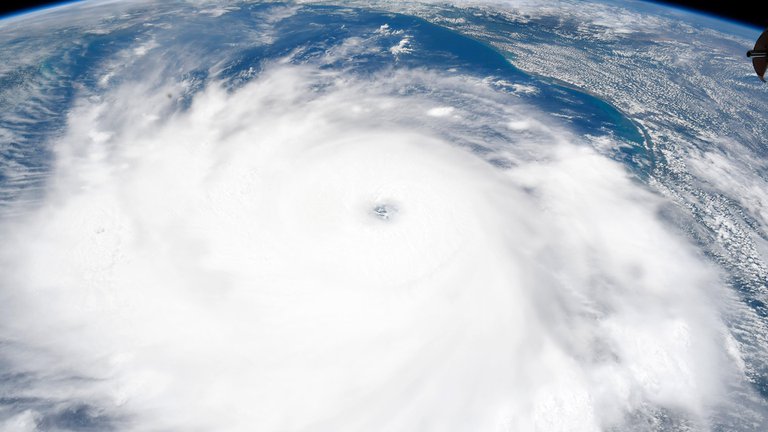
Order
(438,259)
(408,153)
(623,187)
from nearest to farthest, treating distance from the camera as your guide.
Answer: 1. (438,259)
2. (623,187)
3. (408,153)

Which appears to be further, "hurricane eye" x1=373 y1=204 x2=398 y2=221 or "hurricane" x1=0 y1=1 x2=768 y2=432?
"hurricane eye" x1=373 y1=204 x2=398 y2=221

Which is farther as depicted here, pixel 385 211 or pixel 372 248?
pixel 385 211

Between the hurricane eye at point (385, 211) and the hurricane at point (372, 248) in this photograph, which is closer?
the hurricane at point (372, 248)

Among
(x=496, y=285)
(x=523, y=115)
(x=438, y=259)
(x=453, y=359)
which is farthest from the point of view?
(x=523, y=115)

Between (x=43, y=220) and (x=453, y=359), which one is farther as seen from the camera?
(x=43, y=220)

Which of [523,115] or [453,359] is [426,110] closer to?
[523,115]

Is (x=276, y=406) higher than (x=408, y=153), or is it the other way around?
(x=408, y=153)

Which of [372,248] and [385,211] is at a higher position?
[385,211]

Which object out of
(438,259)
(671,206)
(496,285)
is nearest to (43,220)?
(438,259)
